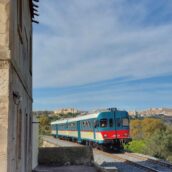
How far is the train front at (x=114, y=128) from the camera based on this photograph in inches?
1133

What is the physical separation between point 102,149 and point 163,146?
7228 millimetres

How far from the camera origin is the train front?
2878 centimetres

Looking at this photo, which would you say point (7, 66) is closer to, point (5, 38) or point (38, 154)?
point (5, 38)

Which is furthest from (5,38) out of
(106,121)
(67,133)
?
(67,133)

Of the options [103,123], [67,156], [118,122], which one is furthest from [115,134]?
[67,156]

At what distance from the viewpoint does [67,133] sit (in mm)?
43875

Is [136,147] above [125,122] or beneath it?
beneath

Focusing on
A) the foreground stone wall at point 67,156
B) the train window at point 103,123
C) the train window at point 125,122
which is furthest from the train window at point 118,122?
the foreground stone wall at point 67,156

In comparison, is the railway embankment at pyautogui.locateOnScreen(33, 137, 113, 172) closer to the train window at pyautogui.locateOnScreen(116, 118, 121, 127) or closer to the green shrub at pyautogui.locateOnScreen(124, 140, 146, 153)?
the train window at pyautogui.locateOnScreen(116, 118, 121, 127)

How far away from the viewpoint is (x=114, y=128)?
96.9ft

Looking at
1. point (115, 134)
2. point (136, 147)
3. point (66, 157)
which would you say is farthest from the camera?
point (136, 147)

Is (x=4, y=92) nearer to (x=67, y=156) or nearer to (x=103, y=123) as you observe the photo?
(x=67, y=156)

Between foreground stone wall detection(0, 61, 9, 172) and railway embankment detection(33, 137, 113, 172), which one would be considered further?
railway embankment detection(33, 137, 113, 172)

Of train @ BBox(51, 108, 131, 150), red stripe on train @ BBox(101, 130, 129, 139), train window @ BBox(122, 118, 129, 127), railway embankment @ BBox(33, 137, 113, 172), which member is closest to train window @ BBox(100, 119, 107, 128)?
train @ BBox(51, 108, 131, 150)
